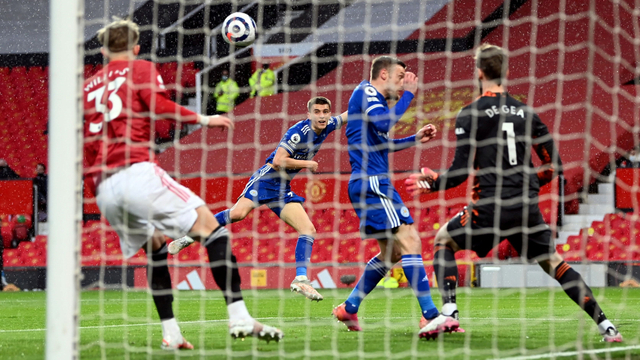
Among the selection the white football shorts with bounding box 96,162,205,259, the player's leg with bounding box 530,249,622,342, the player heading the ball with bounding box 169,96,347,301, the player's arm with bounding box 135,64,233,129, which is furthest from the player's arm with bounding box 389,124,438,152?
the white football shorts with bounding box 96,162,205,259

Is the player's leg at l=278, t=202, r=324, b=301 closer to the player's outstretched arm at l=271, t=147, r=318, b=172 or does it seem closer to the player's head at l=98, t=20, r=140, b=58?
the player's outstretched arm at l=271, t=147, r=318, b=172

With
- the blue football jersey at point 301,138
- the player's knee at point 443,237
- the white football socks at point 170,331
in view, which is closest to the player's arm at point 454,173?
the player's knee at point 443,237

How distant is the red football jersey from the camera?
12.5ft

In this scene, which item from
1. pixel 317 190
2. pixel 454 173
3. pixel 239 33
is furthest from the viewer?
pixel 317 190

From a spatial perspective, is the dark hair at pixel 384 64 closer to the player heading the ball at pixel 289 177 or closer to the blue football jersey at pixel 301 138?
the player heading the ball at pixel 289 177

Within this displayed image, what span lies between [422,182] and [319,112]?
8.79 feet

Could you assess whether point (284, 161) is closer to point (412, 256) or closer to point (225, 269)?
point (412, 256)

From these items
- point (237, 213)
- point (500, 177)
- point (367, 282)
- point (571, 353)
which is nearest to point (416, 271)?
point (367, 282)

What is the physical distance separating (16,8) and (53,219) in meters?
17.5

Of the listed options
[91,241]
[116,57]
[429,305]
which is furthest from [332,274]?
[116,57]

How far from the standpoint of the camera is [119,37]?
3910 mm

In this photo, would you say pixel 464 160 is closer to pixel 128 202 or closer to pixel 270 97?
pixel 128 202

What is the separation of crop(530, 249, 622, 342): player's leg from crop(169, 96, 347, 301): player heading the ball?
235cm

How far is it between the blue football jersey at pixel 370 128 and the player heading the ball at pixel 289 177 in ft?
3.83
